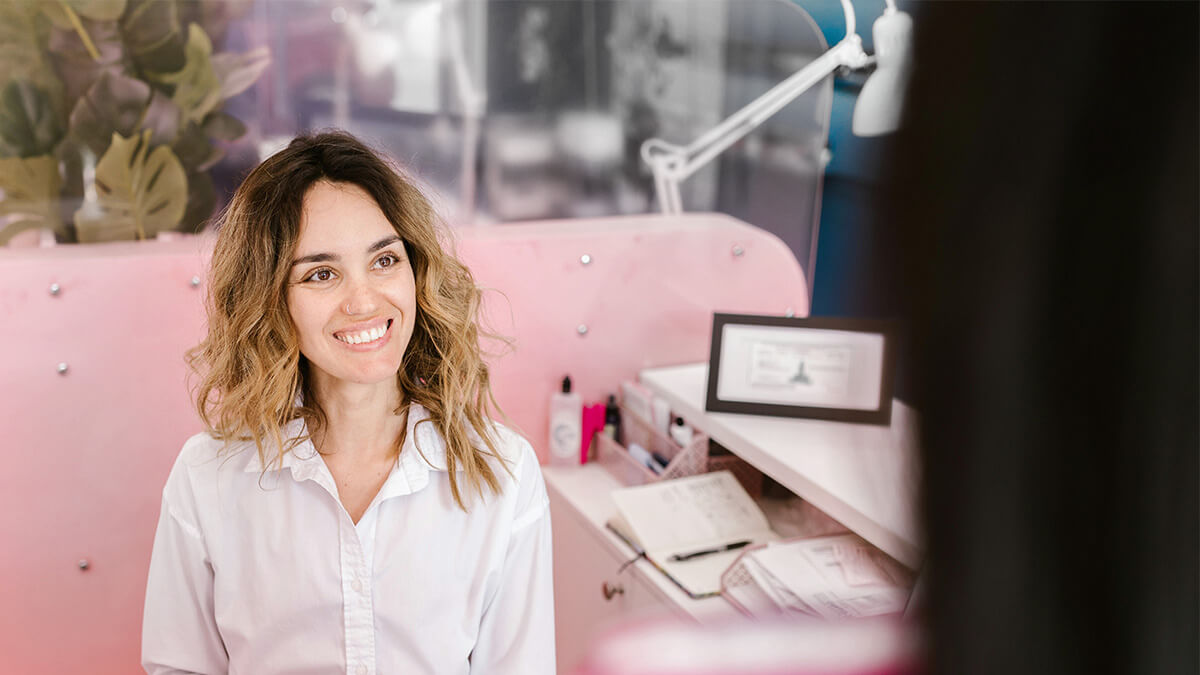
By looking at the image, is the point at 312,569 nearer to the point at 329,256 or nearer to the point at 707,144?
the point at 329,256

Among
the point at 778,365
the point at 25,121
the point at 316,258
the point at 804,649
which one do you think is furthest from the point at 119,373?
the point at 804,649

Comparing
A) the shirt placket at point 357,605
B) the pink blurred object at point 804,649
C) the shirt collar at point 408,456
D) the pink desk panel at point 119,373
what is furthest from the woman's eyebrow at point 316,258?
the pink blurred object at point 804,649

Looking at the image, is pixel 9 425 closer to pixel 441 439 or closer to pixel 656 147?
pixel 441 439

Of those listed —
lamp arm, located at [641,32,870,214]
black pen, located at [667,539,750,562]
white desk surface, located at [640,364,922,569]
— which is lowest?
black pen, located at [667,539,750,562]

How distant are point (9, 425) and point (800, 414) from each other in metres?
1.45

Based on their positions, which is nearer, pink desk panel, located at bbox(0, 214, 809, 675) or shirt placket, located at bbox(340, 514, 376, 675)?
shirt placket, located at bbox(340, 514, 376, 675)

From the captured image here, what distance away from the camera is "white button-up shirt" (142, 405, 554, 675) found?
1.40 meters

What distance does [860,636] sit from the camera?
229mm

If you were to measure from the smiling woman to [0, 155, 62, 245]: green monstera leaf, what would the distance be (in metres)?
0.61

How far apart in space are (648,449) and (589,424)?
16cm

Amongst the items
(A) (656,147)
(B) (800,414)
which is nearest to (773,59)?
(A) (656,147)

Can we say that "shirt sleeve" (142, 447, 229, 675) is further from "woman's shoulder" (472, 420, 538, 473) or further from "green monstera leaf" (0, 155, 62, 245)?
"green monstera leaf" (0, 155, 62, 245)

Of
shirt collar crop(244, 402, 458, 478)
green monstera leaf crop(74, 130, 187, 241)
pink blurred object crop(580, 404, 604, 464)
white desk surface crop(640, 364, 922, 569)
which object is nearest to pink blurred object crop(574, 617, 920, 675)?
white desk surface crop(640, 364, 922, 569)

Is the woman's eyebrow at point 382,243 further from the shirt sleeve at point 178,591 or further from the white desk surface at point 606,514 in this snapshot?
→ the white desk surface at point 606,514
